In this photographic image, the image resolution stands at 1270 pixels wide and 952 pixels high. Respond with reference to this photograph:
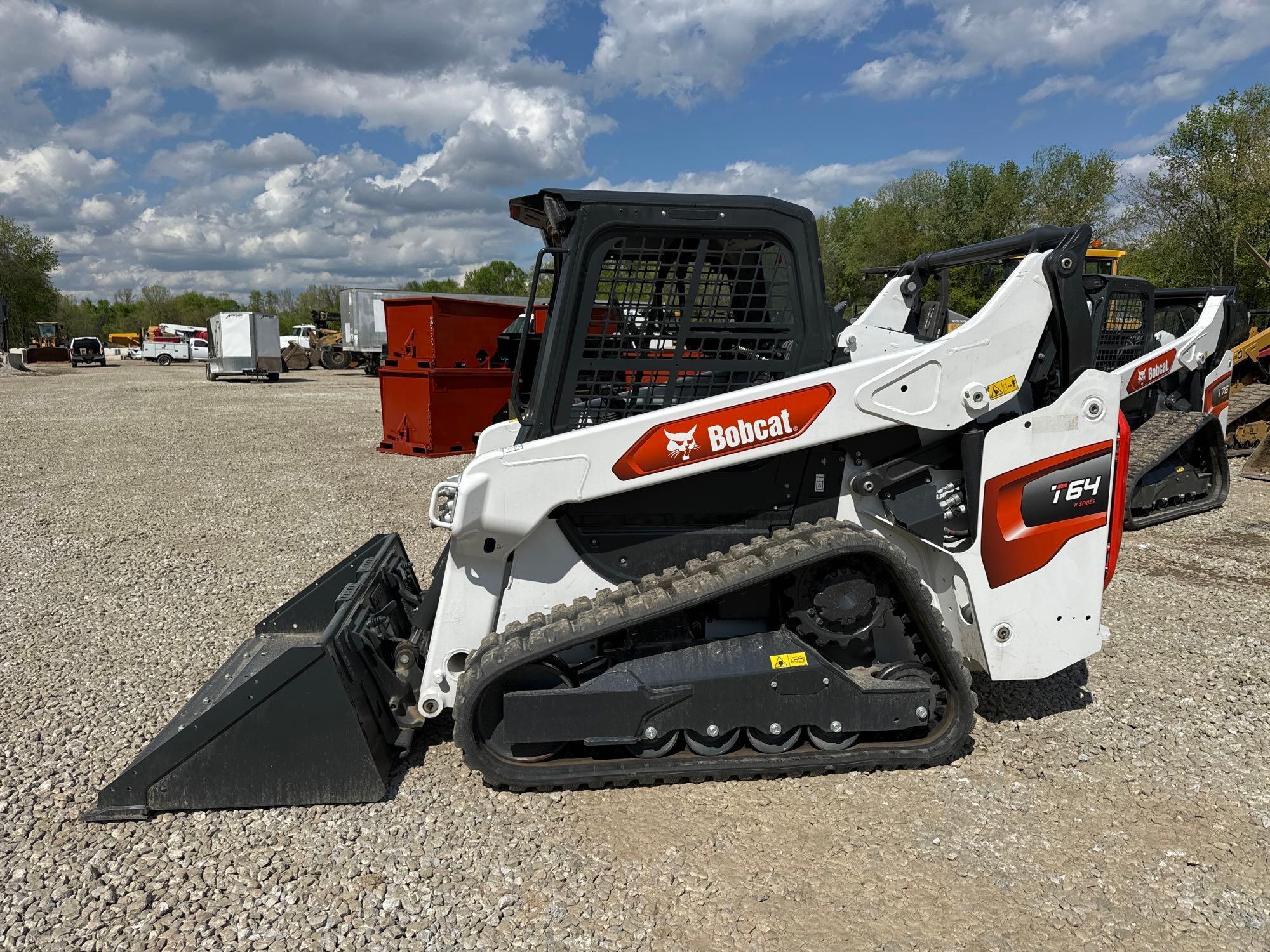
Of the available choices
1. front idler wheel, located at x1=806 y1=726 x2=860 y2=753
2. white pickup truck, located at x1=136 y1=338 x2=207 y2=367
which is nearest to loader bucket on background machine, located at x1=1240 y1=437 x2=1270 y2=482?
front idler wheel, located at x1=806 y1=726 x2=860 y2=753

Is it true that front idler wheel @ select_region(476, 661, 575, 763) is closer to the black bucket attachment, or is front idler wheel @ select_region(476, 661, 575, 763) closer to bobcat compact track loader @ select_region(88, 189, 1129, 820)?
bobcat compact track loader @ select_region(88, 189, 1129, 820)

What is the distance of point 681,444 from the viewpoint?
10.9 feet

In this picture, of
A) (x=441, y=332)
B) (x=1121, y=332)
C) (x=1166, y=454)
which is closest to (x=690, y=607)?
(x=1166, y=454)

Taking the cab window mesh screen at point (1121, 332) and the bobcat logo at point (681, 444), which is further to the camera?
the cab window mesh screen at point (1121, 332)

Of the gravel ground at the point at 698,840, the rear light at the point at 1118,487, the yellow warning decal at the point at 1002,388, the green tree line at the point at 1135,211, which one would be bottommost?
the gravel ground at the point at 698,840

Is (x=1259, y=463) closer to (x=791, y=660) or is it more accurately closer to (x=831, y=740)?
(x=831, y=740)

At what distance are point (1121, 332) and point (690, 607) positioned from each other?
8233 millimetres

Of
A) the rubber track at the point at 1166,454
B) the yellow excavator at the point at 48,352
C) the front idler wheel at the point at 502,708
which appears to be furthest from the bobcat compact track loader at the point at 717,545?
the yellow excavator at the point at 48,352

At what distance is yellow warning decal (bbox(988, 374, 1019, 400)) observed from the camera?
351cm

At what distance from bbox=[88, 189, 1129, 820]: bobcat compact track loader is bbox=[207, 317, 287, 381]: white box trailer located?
3011 cm

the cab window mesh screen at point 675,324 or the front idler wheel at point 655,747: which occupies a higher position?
the cab window mesh screen at point 675,324

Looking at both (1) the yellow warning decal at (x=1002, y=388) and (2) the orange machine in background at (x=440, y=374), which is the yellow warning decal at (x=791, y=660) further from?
(2) the orange machine in background at (x=440, y=374)

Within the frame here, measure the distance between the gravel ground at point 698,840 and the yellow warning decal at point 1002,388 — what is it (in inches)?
61.7

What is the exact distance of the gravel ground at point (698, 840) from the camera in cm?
269
